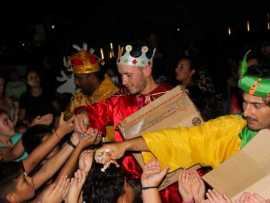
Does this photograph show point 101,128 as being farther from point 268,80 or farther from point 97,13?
point 97,13

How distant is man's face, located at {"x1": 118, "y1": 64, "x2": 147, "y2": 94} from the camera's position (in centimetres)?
415

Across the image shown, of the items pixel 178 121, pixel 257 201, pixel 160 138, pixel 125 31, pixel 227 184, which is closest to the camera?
pixel 257 201

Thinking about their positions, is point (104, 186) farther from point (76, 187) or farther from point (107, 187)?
point (76, 187)

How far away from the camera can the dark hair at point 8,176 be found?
2897mm

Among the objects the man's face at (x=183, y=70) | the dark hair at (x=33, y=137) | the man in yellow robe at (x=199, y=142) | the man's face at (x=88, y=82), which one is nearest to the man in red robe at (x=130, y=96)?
the dark hair at (x=33, y=137)

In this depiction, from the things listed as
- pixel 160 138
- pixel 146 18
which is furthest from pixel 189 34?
pixel 160 138

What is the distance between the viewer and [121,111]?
4211 millimetres

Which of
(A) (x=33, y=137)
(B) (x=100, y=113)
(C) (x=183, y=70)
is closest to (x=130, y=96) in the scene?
(B) (x=100, y=113)

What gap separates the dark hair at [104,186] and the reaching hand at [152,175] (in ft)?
0.46

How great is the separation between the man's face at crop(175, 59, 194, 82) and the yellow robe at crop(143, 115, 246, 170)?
2.53 meters

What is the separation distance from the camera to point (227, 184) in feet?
9.39

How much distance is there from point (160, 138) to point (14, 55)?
22.7ft

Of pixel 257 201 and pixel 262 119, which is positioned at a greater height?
pixel 262 119

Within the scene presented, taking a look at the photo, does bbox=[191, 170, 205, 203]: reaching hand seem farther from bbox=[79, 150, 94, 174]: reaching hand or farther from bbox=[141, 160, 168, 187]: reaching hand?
bbox=[79, 150, 94, 174]: reaching hand
